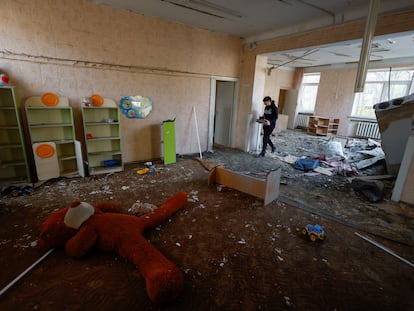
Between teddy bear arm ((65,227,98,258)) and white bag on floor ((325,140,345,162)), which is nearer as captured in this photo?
teddy bear arm ((65,227,98,258))

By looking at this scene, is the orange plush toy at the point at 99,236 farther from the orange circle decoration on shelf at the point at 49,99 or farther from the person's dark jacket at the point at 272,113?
the person's dark jacket at the point at 272,113

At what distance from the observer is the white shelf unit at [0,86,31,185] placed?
125 inches

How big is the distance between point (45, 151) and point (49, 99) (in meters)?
0.85

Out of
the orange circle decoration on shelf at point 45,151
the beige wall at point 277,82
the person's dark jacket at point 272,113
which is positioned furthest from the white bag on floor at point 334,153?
the orange circle decoration on shelf at point 45,151

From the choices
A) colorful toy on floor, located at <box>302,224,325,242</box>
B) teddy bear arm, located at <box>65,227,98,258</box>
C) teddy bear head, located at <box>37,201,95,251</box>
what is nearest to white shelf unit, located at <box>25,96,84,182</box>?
teddy bear head, located at <box>37,201,95,251</box>

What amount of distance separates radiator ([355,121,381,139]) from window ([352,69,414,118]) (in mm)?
433

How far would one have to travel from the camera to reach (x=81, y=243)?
187cm

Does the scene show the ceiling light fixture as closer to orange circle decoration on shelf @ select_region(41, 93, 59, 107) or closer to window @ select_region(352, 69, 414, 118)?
orange circle decoration on shelf @ select_region(41, 93, 59, 107)

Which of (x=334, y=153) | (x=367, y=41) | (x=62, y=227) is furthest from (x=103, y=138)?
(x=334, y=153)

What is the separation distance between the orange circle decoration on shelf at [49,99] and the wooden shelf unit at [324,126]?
29.9ft

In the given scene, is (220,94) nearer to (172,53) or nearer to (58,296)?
(172,53)

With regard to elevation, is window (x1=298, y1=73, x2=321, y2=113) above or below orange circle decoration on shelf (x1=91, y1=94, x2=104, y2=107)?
above

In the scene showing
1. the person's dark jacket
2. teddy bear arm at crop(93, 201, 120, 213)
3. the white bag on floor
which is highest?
the person's dark jacket

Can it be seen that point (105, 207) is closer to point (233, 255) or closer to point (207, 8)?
point (233, 255)
